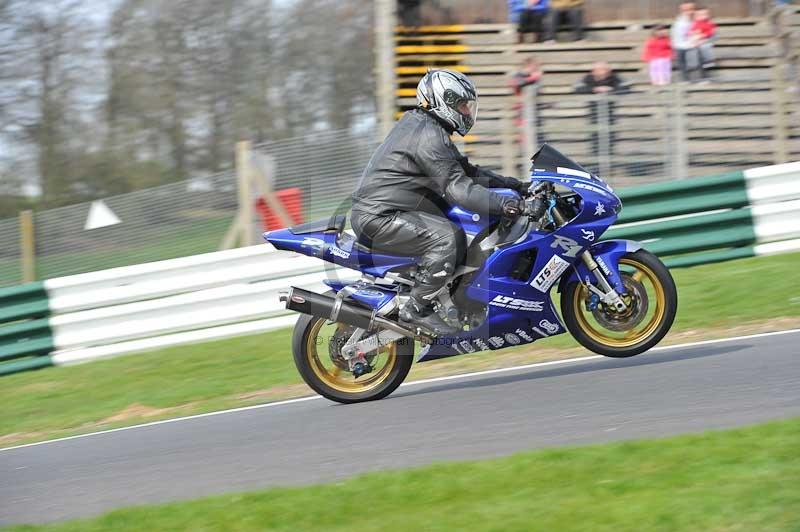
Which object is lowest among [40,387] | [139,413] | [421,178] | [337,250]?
[40,387]

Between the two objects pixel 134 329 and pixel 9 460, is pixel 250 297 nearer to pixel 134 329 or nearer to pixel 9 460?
pixel 134 329

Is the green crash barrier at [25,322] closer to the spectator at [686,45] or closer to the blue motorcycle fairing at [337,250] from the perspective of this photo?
the blue motorcycle fairing at [337,250]

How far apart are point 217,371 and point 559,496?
529 centimetres

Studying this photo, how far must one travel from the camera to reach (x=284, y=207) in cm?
1168

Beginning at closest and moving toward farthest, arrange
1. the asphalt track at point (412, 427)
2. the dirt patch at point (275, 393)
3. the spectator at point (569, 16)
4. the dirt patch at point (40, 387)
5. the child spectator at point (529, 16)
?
the asphalt track at point (412, 427), the dirt patch at point (275, 393), the dirt patch at point (40, 387), the child spectator at point (529, 16), the spectator at point (569, 16)

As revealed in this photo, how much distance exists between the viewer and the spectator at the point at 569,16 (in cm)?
1672

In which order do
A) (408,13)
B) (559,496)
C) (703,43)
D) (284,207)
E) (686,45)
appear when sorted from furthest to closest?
(408,13) < (686,45) < (703,43) < (284,207) < (559,496)

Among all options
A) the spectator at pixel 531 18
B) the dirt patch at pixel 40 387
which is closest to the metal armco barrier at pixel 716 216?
the dirt patch at pixel 40 387

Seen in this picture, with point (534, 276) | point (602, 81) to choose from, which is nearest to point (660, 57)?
point (602, 81)

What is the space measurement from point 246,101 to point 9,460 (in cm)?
1880

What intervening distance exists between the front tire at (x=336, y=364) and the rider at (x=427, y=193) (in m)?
0.39

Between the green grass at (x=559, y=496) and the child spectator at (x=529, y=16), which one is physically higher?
the child spectator at (x=529, y=16)

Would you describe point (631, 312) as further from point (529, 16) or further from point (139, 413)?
point (529, 16)

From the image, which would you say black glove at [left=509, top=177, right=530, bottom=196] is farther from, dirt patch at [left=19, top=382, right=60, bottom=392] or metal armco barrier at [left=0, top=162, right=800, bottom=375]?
dirt patch at [left=19, top=382, right=60, bottom=392]
